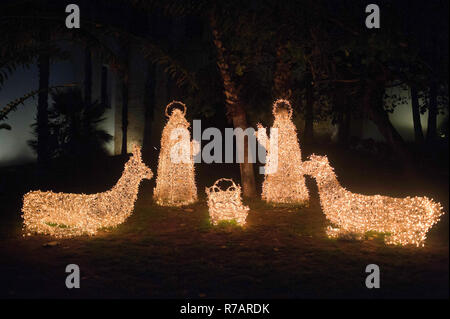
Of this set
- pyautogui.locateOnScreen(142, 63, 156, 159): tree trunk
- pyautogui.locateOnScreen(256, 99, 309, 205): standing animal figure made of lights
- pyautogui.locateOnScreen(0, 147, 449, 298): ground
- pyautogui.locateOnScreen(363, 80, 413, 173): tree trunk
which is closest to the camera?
pyautogui.locateOnScreen(0, 147, 449, 298): ground

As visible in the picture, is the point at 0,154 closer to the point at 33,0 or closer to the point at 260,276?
the point at 33,0

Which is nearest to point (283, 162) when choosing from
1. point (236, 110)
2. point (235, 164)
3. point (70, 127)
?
point (236, 110)

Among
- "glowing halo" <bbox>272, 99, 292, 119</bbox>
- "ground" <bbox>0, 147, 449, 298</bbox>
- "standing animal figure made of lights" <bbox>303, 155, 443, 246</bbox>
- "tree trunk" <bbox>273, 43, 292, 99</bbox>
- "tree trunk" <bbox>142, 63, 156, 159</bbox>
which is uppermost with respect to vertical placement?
"tree trunk" <bbox>142, 63, 156, 159</bbox>

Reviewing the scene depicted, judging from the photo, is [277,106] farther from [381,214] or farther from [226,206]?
[381,214]

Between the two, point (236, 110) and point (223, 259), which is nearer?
point (223, 259)

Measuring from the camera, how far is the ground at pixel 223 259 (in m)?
5.45

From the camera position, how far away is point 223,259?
6.68 metres

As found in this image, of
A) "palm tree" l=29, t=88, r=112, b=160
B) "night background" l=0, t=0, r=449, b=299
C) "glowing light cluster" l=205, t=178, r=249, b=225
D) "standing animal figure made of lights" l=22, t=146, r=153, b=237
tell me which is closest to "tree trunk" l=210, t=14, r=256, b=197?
"night background" l=0, t=0, r=449, b=299

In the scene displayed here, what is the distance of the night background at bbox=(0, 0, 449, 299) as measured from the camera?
5805 millimetres

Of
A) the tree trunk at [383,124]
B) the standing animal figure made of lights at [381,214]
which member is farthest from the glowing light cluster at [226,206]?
the tree trunk at [383,124]

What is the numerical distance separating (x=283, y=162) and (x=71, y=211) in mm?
4481

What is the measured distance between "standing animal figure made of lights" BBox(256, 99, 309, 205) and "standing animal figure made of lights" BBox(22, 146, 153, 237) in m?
3.38

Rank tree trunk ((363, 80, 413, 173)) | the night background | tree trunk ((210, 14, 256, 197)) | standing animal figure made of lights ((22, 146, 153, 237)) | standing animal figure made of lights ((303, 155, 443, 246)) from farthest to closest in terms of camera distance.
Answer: tree trunk ((210, 14, 256, 197))
tree trunk ((363, 80, 413, 173))
standing animal figure made of lights ((22, 146, 153, 237))
standing animal figure made of lights ((303, 155, 443, 246))
the night background

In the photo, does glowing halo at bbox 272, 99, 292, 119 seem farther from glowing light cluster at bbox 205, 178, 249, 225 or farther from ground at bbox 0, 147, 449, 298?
glowing light cluster at bbox 205, 178, 249, 225
